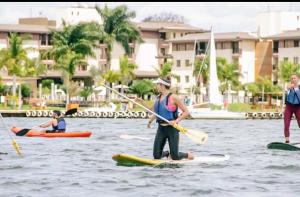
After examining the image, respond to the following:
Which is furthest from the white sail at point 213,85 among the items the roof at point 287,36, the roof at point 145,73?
the roof at point 145,73

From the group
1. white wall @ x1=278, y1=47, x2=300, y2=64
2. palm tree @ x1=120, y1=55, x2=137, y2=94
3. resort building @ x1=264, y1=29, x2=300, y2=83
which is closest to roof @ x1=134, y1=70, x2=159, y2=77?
resort building @ x1=264, y1=29, x2=300, y2=83

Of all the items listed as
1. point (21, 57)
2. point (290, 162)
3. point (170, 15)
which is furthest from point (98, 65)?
point (290, 162)

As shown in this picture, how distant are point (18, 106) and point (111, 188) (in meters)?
67.0

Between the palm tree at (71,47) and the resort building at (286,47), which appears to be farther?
the resort building at (286,47)

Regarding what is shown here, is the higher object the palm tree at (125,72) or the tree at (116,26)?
the tree at (116,26)

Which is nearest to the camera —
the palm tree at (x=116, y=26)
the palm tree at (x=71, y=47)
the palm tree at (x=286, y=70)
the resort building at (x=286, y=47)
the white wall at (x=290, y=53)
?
the palm tree at (x=71, y=47)

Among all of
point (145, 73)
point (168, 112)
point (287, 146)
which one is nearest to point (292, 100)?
point (287, 146)

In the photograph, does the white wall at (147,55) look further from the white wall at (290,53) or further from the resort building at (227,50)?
the white wall at (290,53)

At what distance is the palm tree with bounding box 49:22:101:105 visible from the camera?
320ft

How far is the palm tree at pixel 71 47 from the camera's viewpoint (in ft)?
320

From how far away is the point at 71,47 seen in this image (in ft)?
335

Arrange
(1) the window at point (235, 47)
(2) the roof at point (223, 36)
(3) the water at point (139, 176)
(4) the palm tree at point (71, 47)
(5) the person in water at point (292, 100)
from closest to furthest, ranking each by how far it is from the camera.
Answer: (3) the water at point (139, 176) → (5) the person in water at point (292, 100) → (4) the palm tree at point (71, 47) → (2) the roof at point (223, 36) → (1) the window at point (235, 47)

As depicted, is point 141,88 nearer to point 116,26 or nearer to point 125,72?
point 125,72

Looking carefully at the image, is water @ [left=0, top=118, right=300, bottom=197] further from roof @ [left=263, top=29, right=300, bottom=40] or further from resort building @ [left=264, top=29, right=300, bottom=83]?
resort building @ [left=264, top=29, right=300, bottom=83]
